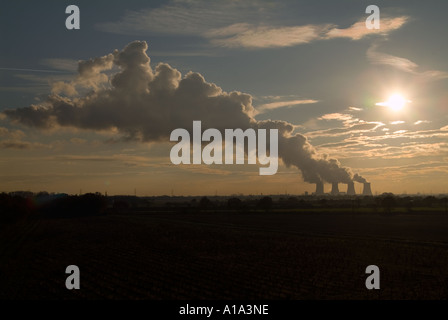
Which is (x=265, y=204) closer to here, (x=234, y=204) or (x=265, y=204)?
(x=265, y=204)

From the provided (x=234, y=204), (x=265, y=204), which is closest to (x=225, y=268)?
(x=265, y=204)

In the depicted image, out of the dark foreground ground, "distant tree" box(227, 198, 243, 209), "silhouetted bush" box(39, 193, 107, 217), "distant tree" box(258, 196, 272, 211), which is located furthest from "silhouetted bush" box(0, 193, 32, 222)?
"distant tree" box(227, 198, 243, 209)

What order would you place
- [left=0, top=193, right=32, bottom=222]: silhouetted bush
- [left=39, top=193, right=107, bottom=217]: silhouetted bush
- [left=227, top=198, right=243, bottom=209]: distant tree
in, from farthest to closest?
[left=227, top=198, right=243, bottom=209]: distant tree
[left=39, top=193, right=107, bottom=217]: silhouetted bush
[left=0, top=193, right=32, bottom=222]: silhouetted bush

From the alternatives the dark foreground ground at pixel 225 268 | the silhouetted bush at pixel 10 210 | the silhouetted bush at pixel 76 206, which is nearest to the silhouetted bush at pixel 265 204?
the silhouetted bush at pixel 76 206

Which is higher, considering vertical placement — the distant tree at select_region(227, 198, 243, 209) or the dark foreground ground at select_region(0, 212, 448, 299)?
the distant tree at select_region(227, 198, 243, 209)

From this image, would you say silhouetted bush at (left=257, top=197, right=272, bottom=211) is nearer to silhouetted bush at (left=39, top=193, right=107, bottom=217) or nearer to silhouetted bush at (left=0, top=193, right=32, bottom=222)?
silhouetted bush at (left=39, top=193, right=107, bottom=217)

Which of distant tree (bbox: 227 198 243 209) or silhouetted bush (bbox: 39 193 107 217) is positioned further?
distant tree (bbox: 227 198 243 209)

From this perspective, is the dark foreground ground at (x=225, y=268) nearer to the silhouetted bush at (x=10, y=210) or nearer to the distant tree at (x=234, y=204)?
the silhouetted bush at (x=10, y=210)

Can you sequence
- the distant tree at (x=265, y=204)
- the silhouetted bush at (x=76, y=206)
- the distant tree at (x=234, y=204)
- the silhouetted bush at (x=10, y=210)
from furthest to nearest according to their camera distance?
the distant tree at (x=234, y=204) < the distant tree at (x=265, y=204) < the silhouetted bush at (x=76, y=206) < the silhouetted bush at (x=10, y=210)
